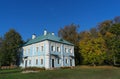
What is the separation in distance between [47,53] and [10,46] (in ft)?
37.2

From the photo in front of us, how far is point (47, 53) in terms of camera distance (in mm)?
40938

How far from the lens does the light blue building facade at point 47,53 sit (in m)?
41.4

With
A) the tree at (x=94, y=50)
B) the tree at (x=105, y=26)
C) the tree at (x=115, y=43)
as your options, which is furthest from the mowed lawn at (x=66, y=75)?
the tree at (x=105, y=26)

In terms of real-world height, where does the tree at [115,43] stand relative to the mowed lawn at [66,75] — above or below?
above

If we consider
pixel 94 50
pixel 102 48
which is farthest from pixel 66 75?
pixel 102 48

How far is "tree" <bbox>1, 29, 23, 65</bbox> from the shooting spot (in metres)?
45.3

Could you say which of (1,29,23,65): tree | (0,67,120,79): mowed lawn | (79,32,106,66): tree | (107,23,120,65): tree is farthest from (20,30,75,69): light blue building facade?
(0,67,120,79): mowed lawn

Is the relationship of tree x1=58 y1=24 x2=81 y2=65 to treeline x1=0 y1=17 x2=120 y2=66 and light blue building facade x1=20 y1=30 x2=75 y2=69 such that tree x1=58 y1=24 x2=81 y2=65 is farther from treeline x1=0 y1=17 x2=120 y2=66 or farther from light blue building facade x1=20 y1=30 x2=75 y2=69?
light blue building facade x1=20 y1=30 x2=75 y2=69

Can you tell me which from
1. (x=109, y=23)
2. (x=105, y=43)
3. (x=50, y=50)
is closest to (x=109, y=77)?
(x=50, y=50)

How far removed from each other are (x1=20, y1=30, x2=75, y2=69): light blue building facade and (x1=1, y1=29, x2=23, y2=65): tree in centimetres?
264

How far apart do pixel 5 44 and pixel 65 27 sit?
2556 cm

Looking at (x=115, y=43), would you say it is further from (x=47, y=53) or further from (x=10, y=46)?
(x=10, y=46)

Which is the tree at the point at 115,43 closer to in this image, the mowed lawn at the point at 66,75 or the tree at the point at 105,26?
the tree at the point at 105,26

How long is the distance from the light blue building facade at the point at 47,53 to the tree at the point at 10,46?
2641mm
